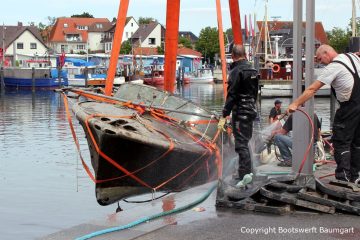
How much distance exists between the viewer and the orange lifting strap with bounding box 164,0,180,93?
1499cm

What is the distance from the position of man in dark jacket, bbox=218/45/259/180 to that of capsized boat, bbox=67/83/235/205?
1.73 metres

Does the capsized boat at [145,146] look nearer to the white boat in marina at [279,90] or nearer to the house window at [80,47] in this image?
the white boat in marina at [279,90]

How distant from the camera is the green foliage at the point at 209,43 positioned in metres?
133

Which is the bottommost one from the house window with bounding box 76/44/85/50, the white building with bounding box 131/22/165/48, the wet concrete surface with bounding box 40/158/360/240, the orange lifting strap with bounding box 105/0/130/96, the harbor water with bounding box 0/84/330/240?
the harbor water with bounding box 0/84/330/240

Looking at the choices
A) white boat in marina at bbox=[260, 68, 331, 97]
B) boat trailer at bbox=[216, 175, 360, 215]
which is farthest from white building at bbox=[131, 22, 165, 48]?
boat trailer at bbox=[216, 175, 360, 215]

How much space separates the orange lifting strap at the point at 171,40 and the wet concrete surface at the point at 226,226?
24.5 feet

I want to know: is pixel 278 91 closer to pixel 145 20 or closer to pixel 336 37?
pixel 336 37

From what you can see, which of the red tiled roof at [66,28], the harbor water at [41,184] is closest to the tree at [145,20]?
the red tiled roof at [66,28]

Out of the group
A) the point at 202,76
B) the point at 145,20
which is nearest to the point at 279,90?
the point at 202,76

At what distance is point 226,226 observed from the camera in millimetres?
6996

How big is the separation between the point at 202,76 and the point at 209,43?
3256cm

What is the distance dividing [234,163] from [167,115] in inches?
138

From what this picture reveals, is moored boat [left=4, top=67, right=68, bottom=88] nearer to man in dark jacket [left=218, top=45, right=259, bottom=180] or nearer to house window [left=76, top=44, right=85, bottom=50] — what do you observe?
man in dark jacket [left=218, top=45, right=259, bottom=180]

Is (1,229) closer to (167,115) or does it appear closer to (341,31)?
(167,115)
